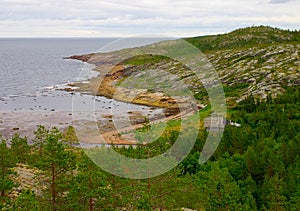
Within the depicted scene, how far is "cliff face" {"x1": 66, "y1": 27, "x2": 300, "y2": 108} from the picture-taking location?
299 feet

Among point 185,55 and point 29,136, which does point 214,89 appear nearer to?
point 185,55

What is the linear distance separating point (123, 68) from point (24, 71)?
55326mm

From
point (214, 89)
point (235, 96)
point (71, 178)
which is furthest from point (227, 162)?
point (214, 89)

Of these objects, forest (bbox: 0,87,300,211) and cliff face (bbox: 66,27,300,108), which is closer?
forest (bbox: 0,87,300,211)

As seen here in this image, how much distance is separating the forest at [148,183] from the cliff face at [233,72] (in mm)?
48771

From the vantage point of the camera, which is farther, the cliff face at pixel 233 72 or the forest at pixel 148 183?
the cliff face at pixel 233 72

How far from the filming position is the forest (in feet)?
68.2

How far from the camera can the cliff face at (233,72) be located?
91.0 m

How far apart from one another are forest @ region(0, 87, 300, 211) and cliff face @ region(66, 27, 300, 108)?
4877cm

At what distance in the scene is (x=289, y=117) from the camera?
56.7m

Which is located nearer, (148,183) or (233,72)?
(148,183)

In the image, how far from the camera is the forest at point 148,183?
20.8 metres

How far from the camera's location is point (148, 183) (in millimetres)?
21750

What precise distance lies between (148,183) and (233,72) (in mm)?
88194
